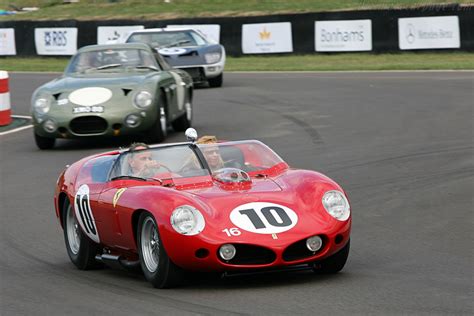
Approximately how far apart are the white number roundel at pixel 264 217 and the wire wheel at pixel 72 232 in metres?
1.75

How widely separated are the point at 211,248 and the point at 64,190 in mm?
2122

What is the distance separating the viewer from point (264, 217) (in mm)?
6648

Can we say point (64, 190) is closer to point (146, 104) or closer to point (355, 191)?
point (355, 191)

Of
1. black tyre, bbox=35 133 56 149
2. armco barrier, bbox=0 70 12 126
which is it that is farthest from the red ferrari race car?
armco barrier, bbox=0 70 12 126

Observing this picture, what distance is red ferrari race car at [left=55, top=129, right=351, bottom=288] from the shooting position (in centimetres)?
652

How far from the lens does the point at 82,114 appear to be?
14297 mm

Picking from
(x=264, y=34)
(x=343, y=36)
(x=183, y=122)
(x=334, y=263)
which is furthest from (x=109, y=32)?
(x=334, y=263)

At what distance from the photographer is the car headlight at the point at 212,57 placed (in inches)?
908

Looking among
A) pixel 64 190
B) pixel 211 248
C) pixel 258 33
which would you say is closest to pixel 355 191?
pixel 64 190

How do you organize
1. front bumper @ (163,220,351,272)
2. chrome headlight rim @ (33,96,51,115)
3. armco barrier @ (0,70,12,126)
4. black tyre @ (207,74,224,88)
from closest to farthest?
front bumper @ (163,220,351,272) < chrome headlight rim @ (33,96,51,115) < armco barrier @ (0,70,12,126) < black tyre @ (207,74,224,88)

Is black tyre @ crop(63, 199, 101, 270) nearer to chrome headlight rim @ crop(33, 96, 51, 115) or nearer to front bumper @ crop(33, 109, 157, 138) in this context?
front bumper @ crop(33, 109, 157, 138)

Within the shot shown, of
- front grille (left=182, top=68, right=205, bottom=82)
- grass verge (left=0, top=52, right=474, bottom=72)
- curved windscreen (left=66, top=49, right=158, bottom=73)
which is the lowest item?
grass verge (left=0, top=52, right=474, bottom=72)

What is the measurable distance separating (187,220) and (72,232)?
1893mm

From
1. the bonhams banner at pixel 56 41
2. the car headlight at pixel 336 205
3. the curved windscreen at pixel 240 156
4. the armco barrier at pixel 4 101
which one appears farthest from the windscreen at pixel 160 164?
the bonhams banner at pixel 56 41
